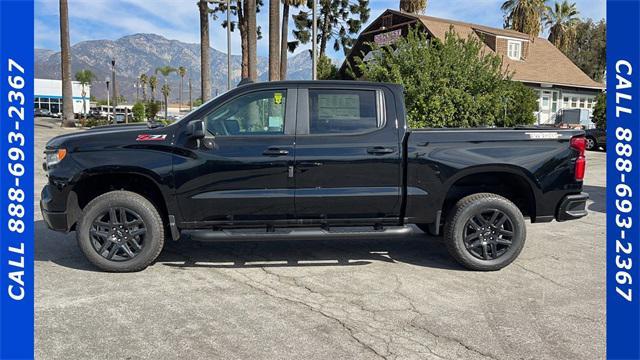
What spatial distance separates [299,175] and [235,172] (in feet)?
2.07

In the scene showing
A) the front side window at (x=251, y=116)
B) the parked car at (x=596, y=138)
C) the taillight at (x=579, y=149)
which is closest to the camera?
the front side window at (x=251, y=116)

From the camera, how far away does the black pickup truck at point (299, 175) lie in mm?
4766

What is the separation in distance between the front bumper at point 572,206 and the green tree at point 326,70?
2631cm

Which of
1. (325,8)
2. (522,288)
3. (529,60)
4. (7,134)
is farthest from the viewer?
(325,8)

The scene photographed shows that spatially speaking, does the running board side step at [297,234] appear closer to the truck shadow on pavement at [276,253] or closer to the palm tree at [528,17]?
the truck shadow on pavement at [276,253]

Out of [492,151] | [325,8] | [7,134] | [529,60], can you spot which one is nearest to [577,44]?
[529,60]

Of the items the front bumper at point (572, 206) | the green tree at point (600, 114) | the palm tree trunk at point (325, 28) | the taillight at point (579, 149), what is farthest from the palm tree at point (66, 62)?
the front bumper at point (572, 206)

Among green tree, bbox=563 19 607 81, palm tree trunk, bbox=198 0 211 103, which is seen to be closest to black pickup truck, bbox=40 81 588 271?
palm tree trunk, bbox=198 0 211 103

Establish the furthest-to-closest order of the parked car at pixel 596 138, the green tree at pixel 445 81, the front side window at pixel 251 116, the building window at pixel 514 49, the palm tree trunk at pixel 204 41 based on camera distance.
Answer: the building window at pixel 514 49 < the palm tree trunk at pixel 204 41 < the parked car at pixel 596 138 < the green tree at pixel 445 81 < the front side window at pixel 251 116

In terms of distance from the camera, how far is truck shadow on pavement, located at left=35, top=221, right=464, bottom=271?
5.27 metres

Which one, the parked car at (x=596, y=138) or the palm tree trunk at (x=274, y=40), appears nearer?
the palm tree trunk at (x=274, y=40)

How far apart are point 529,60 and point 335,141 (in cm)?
3075

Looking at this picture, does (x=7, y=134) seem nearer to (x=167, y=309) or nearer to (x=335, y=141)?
(x=167, y=309)

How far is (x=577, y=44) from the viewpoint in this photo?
53.0 metres
